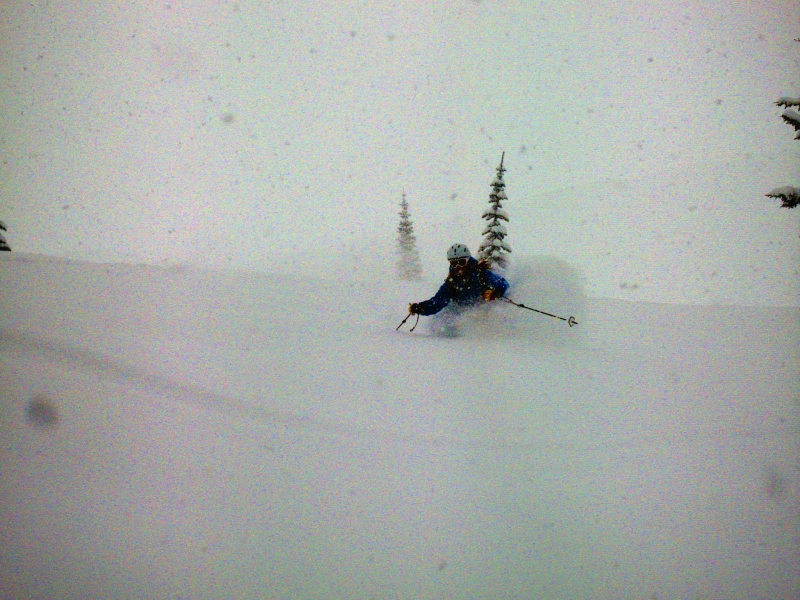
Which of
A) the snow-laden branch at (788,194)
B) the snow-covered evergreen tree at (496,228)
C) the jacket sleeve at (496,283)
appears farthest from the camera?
the snow-covered evergreen tree at (496,228)

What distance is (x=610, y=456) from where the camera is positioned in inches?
119

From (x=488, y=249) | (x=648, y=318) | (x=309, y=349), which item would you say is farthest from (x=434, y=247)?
(x=309, y=349)

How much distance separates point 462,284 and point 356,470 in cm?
462

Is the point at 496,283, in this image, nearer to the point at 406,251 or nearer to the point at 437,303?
the point at 437,303

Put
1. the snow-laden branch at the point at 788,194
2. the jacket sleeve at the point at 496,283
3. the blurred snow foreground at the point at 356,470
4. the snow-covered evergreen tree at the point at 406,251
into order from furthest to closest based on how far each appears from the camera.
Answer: the snow-covered evergreen tree at the point at 406,251, the snow-laden branch at the point at 788,194, the jacket sleeve at the point at 496,283, the blurred snow foreground at the point at 356,470

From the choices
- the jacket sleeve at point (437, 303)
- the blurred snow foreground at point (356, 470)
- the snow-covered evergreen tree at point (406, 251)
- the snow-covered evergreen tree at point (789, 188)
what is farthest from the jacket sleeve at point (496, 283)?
the snow-covered evergreen tree at point (406, 251)

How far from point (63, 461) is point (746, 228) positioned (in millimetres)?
53906

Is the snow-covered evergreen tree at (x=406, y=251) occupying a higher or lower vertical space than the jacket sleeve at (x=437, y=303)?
higher

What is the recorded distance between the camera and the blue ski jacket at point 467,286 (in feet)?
21.7

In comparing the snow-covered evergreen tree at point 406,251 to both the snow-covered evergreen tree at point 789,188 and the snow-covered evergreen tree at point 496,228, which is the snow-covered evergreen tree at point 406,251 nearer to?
the snow-covered evergreen tree at point 496,228

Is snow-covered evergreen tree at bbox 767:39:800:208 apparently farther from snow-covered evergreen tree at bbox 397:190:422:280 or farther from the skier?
snow-covered evergreen tree at bbox 397:190:422:280

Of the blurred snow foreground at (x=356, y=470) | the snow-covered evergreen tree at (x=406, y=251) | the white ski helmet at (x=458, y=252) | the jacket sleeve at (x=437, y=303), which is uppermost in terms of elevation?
the snow-covered evergreen tree at (x=406, y=251)

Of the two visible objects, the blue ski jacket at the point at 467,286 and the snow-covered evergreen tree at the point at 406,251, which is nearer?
the blue ski jacket at the point at 467,286

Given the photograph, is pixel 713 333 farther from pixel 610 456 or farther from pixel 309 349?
pixel 309 349
